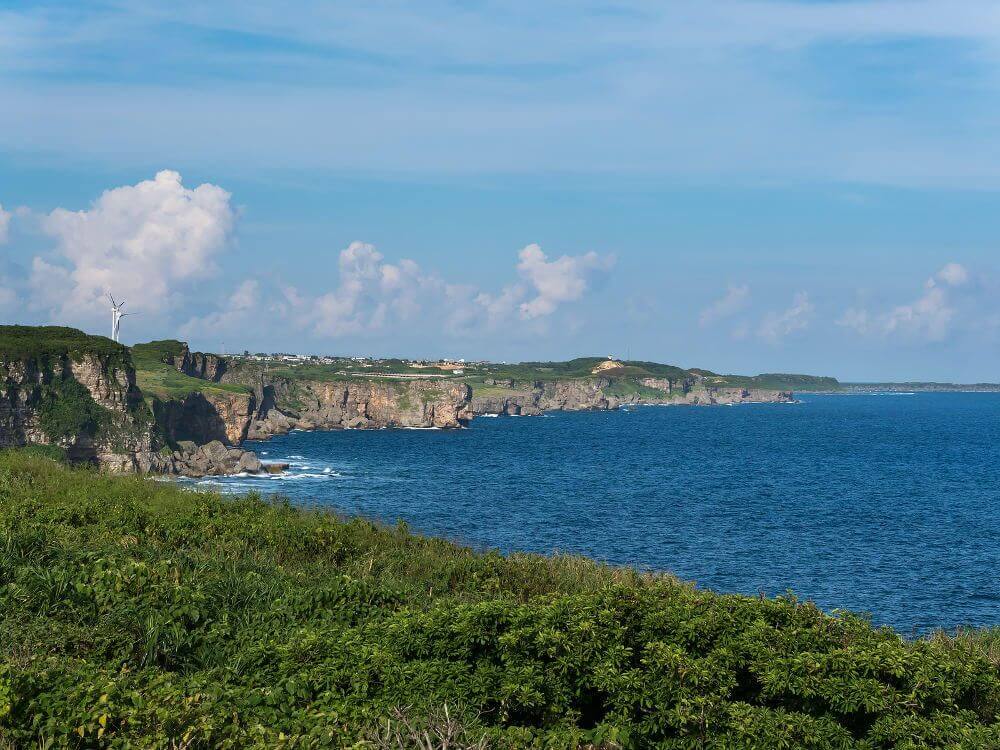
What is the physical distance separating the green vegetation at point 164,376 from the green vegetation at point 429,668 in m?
105

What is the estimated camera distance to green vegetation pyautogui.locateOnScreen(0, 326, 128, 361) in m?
91.9

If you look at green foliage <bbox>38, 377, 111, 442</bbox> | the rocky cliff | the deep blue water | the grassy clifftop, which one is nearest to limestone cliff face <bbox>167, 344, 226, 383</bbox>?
the deep blue water

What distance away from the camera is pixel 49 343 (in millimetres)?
98562

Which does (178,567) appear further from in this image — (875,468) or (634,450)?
(634,450)

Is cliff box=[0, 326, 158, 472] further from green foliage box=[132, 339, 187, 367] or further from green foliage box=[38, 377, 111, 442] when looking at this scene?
green foliage box=[132, 339, 187, 367]

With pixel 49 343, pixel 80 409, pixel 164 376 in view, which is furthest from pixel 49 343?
pixel 164 376

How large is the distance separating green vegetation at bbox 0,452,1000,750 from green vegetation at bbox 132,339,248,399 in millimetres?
105279

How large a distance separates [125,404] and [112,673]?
91764 millimetres

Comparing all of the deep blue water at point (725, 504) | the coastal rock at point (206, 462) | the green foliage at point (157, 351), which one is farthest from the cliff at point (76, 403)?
the green foliage at point (157, 351)

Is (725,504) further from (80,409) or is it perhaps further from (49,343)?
(49,343)

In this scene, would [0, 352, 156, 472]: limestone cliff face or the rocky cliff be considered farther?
the rocky cliff

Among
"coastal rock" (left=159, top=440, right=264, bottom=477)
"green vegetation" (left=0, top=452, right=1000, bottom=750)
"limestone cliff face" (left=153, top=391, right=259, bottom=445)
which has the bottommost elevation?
"coastal rock" (left=159, top=440, right=264, bottom=477)

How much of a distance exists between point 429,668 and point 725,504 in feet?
233

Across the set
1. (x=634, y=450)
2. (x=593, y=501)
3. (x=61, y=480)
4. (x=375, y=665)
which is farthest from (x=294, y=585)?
(x=634, y=450)
